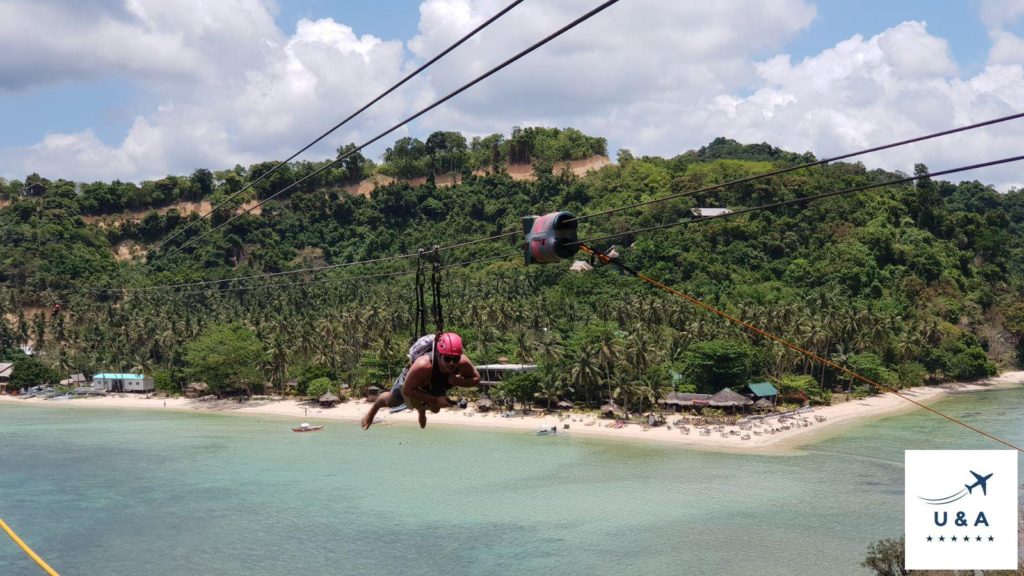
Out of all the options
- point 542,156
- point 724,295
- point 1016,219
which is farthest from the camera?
point 542,156

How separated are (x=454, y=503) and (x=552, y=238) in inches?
1447

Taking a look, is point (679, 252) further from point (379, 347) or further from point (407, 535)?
point (407, 535)

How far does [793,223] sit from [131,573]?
9723 centimetres

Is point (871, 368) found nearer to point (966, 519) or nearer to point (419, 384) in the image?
point (966, 519)

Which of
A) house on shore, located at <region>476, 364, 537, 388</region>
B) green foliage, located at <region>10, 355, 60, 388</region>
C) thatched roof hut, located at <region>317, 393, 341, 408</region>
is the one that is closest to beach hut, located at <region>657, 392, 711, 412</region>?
house on shore, located at <region>476, 364, 537, 388</region>

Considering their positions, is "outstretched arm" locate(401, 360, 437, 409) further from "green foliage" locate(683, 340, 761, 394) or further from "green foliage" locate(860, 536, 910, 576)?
"green foliage" locate(683, 340, 761, 394)

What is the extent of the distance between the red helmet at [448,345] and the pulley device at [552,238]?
6.32 feet

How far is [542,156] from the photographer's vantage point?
158 m

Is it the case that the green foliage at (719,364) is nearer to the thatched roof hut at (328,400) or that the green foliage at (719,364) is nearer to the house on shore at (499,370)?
the house on shore at (499,370)

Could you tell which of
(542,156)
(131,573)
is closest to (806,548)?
(131,573)

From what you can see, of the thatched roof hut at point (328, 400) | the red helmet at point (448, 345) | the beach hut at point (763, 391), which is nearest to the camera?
the red helmet at point (448, 345)

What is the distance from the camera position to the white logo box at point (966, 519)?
2317cm

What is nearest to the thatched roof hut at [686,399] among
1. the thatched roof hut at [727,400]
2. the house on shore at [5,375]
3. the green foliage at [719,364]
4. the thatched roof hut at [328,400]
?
the thatched roof hut at [727,400]

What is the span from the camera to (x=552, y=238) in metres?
11.8
